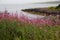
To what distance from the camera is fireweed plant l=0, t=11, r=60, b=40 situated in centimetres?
648

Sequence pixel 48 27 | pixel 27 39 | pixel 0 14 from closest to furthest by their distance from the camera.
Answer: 1. pixel 27 39
2. pixel 48 27
3. pixel 0 14

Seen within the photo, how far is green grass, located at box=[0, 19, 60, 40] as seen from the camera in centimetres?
647

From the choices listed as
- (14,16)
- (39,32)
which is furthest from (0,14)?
(39,32)

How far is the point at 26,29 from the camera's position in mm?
6574

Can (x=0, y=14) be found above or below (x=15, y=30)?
above

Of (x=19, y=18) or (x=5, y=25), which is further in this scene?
(x=19, y=18)

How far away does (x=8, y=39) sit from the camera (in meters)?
6.53

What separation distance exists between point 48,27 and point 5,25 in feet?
3.35

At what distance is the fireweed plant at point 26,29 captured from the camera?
6484mm

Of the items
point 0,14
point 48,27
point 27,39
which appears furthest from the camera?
point 0,14

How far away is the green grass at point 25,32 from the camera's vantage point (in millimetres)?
6469

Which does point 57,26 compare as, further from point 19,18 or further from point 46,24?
point 19,18

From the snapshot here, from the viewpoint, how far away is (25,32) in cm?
648

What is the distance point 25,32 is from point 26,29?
0.11 meters
